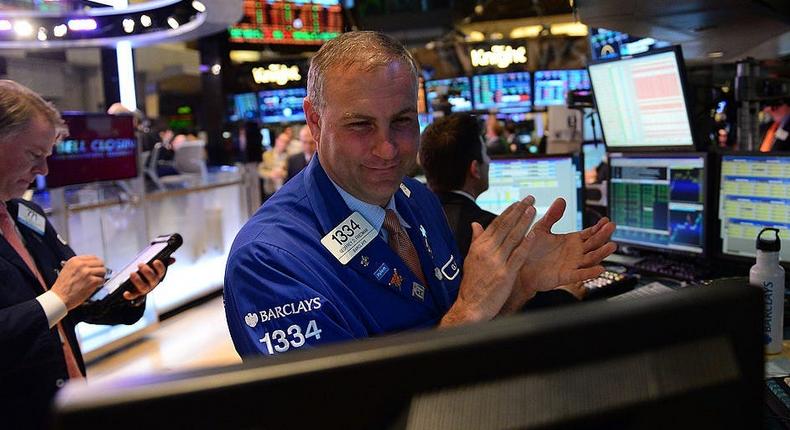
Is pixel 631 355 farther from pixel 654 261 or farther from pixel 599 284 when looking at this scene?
pixel 654 261

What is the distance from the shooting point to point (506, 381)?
1.35 feet

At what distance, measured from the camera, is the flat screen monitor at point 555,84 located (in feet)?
23.7

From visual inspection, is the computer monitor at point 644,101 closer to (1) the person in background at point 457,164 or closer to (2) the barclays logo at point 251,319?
(1) the person in background at point 457,164

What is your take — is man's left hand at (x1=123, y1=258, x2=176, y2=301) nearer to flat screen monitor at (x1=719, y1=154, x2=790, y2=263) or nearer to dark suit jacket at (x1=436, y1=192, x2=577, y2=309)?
dark suit jacket at (x1=436, y1=192, x2=577, y2=309)

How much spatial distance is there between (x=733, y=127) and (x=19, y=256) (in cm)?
314

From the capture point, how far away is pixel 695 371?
447 mm

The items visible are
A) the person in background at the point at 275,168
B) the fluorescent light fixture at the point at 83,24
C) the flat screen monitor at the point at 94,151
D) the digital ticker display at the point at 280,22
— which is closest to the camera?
the flat screen monitor at the point at 94,151

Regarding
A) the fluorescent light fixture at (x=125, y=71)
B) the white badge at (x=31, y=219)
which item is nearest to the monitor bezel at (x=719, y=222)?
the white badge at (x=31, y=219)

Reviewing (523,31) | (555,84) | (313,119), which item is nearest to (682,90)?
(313,119)

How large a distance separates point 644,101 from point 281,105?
24.1 feet

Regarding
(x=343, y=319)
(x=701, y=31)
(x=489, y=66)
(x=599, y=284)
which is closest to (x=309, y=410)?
(x=343, y=319)

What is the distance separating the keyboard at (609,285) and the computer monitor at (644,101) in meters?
0.57

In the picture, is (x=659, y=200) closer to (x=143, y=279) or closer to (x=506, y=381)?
(x=143, y=279)

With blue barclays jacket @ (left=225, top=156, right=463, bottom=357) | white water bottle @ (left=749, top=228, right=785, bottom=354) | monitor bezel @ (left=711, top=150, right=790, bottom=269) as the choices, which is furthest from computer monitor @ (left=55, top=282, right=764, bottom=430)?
monitor bezel @ (left=711, top=150, right=790, bottom=269)
